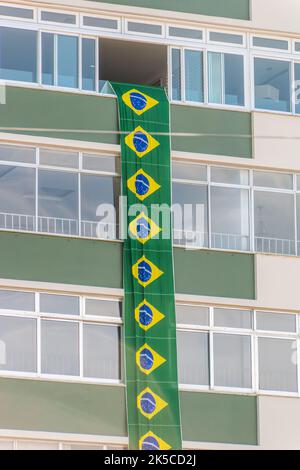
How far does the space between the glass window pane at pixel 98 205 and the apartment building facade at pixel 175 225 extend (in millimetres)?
24

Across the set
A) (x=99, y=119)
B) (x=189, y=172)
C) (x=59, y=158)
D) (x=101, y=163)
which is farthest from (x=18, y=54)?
(x=189, y=172)

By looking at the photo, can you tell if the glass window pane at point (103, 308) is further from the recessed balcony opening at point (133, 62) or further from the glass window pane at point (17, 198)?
the recessed balcony opening at point (133, 62)

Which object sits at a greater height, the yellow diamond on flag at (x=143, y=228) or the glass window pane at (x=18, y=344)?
the yellow diamond on flag at (x=143, y=228)

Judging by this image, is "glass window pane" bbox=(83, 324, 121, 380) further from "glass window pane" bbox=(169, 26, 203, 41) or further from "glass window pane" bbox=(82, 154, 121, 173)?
"glass window pane" bbox=(169, 26, 203, 41)

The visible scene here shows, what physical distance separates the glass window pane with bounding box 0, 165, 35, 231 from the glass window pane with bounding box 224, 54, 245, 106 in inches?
158

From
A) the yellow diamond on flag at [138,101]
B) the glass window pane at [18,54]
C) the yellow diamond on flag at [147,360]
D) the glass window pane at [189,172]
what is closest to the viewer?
the yellow diamond on flag at [147,360]

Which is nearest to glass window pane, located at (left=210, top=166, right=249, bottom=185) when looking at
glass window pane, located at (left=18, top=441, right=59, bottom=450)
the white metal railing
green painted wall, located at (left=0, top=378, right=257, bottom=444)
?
the white metal railing

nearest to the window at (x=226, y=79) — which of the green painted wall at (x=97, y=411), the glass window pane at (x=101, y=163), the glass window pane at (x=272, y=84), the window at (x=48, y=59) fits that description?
the glass window pane at (x=272, y=84)

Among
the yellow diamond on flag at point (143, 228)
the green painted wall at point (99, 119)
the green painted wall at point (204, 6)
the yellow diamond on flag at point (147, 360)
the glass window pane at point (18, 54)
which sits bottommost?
the yellow diamond on flag at point (147, 360)

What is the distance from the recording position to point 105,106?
113 ft

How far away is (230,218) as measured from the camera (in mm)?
35281

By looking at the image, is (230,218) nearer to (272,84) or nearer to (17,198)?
(272,84)

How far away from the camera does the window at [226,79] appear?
35.7 metres

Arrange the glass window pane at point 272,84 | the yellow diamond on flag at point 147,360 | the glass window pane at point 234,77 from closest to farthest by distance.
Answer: the yellow diamond on flag at point 147,360 < the glass window pane at point 234,77 < the glass window pane at point 272,84
